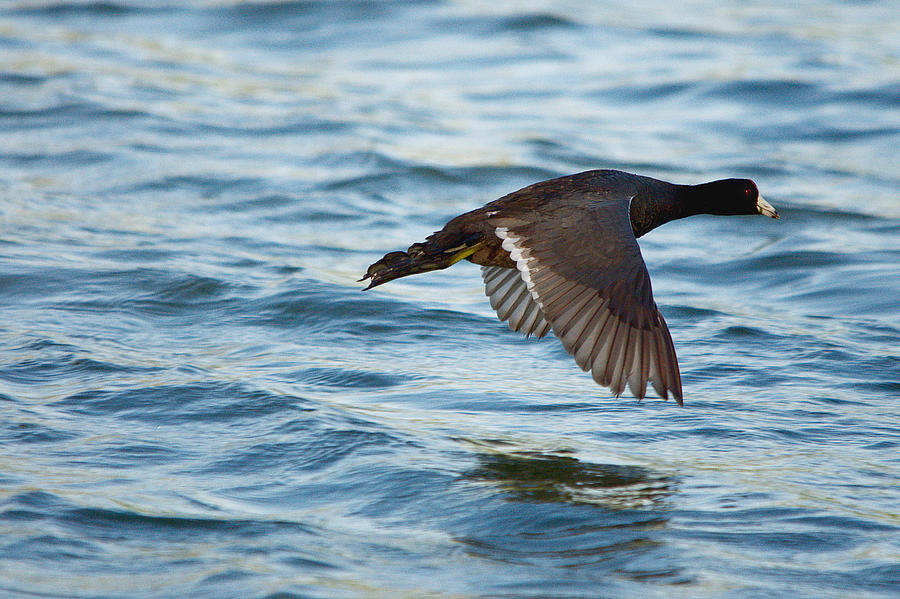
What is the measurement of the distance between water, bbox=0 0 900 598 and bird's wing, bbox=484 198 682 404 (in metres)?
0.47

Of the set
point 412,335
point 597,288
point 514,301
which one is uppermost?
point 597,288

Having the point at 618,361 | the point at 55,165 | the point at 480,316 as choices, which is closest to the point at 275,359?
the point at 480,316

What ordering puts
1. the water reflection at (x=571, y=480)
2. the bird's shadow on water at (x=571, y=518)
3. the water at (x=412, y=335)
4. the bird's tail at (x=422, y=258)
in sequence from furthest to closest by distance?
the bird's tail at (x=422, y=258)
the water reflection at (x=571, y=480)
the water at (x=412, y=335)
the bird's shadow on water at (x=571, y=518)

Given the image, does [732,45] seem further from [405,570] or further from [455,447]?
[405,570]

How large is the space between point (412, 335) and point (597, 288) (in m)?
1.94

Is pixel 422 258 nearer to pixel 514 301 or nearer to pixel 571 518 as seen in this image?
pixel 514 301

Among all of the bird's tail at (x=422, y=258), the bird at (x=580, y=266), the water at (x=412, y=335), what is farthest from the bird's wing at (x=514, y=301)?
the bird's tail at (x=422, y=258)

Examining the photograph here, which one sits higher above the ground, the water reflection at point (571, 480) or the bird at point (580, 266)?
the bird at point (580, 266)

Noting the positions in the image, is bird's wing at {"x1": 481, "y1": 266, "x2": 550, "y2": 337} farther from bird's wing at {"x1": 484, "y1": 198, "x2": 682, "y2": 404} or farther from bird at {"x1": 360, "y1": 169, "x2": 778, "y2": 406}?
bird's wing at {"x1": 484, "y1": 198, "x2": 682, "y2": 404}

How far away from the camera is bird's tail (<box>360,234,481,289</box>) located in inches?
217

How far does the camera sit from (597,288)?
207 inches

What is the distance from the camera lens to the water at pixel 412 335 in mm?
4410

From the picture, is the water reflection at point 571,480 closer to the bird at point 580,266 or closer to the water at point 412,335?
the water at point 412,335

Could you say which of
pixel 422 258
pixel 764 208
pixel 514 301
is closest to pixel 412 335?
pixel 514 301
